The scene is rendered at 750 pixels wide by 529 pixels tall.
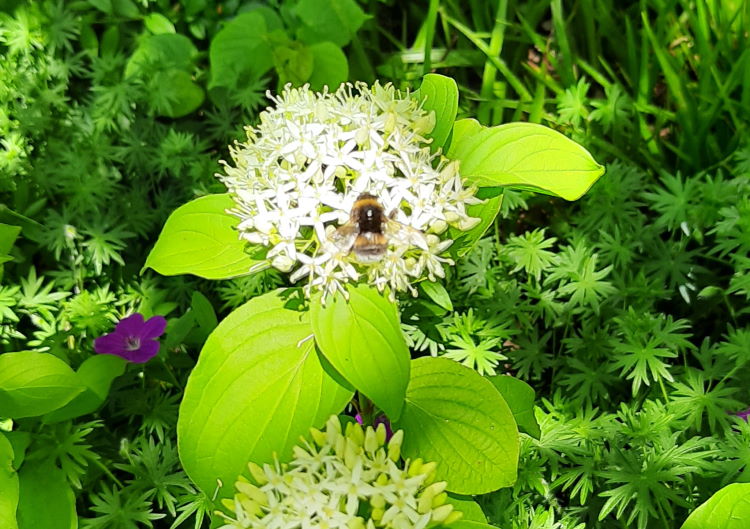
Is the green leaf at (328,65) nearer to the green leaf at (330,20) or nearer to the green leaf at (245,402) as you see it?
the green leaf at (330,20)

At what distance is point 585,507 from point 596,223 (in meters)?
0.57

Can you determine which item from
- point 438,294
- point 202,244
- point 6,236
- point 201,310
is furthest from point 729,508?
point 6,236

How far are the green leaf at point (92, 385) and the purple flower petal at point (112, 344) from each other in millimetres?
54

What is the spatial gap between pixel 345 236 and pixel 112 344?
24.4 inches

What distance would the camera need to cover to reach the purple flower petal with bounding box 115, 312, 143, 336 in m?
1.36

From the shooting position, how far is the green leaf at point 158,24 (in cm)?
204

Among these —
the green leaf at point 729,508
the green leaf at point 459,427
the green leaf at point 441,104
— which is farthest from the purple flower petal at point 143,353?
the green leaf at point 729,508

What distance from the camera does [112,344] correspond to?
133 cm

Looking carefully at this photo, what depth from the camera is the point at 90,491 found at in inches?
51.1

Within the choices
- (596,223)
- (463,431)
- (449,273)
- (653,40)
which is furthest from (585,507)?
(653,40)

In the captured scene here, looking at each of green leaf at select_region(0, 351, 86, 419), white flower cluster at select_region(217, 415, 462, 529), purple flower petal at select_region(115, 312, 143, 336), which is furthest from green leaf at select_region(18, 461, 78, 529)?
white flower cluster at select_region(217, 415, 462, 529)

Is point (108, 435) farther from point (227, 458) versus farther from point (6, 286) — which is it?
point (227, 458)

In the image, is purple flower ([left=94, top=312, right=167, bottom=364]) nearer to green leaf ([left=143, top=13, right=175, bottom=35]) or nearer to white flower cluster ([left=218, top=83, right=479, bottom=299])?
white flower cluster ([left=218, top=83, right=479, bottom=299])

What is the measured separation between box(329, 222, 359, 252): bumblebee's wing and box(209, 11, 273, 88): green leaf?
104 cm
